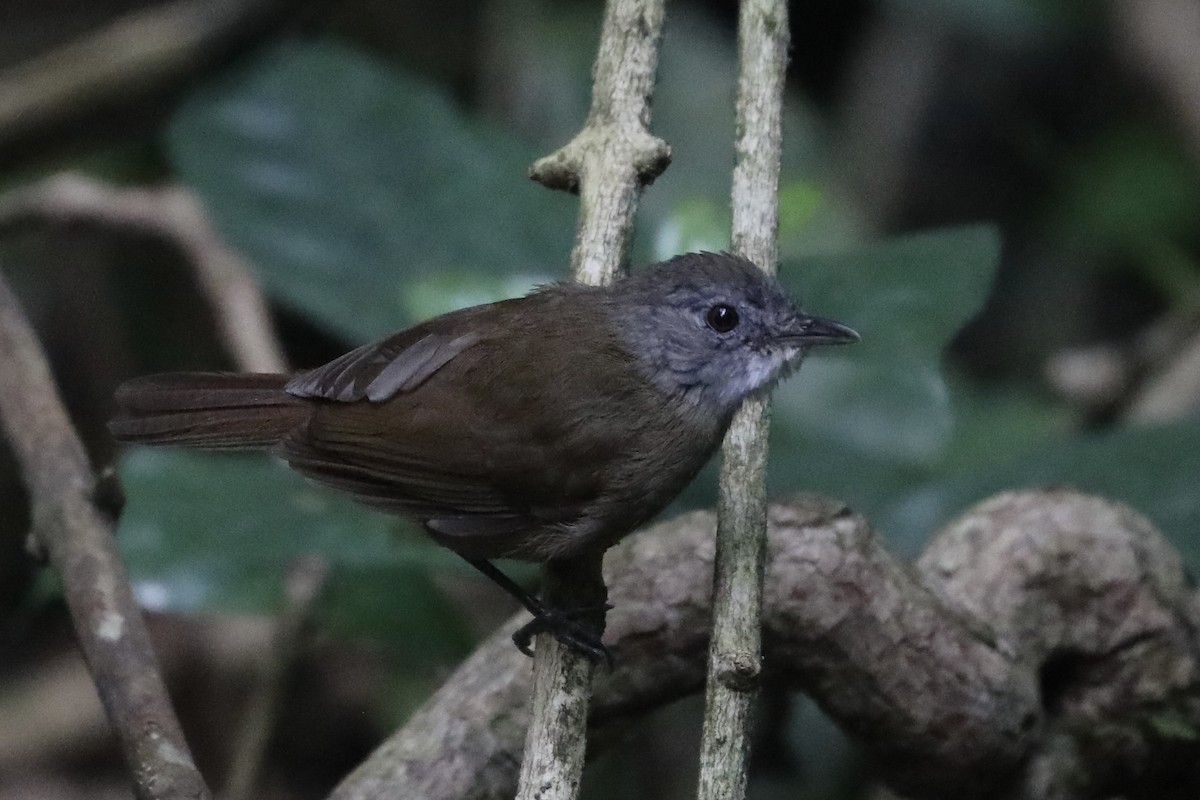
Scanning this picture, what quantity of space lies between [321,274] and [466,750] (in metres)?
1.63

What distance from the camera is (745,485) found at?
2424 mm

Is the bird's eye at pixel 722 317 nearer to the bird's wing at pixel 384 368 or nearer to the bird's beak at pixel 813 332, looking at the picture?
the bird's beak at pixel 813 332

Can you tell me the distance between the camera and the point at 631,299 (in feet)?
9.33

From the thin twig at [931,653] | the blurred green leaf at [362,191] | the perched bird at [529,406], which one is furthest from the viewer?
the blurred green leaf at [362,191]

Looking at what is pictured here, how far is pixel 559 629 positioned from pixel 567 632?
27mm

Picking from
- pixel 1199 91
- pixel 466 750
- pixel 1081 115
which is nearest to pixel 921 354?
pixel 466 750

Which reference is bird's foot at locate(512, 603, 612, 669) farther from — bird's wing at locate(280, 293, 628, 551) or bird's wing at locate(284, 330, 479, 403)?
bird's wing at locate(284, 330, 479, 403)

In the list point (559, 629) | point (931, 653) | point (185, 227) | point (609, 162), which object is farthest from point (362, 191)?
point (931, 653)

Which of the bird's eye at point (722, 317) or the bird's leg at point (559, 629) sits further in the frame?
the bird's eye at point (722, 317)

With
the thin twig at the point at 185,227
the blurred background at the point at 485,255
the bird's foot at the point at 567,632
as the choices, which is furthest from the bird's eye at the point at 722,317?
the thin twig at the point at 185,227

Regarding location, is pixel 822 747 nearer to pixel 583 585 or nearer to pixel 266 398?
pixel 583 585

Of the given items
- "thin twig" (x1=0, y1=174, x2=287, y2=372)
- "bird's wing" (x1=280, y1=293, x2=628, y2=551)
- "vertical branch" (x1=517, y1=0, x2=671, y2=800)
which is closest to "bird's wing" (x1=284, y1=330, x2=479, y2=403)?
"bird's wing" (x1=280, y1=293, x2=628, y2=551)

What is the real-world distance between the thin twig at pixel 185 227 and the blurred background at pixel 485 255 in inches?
0.7

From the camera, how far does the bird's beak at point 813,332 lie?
284 centimetres
